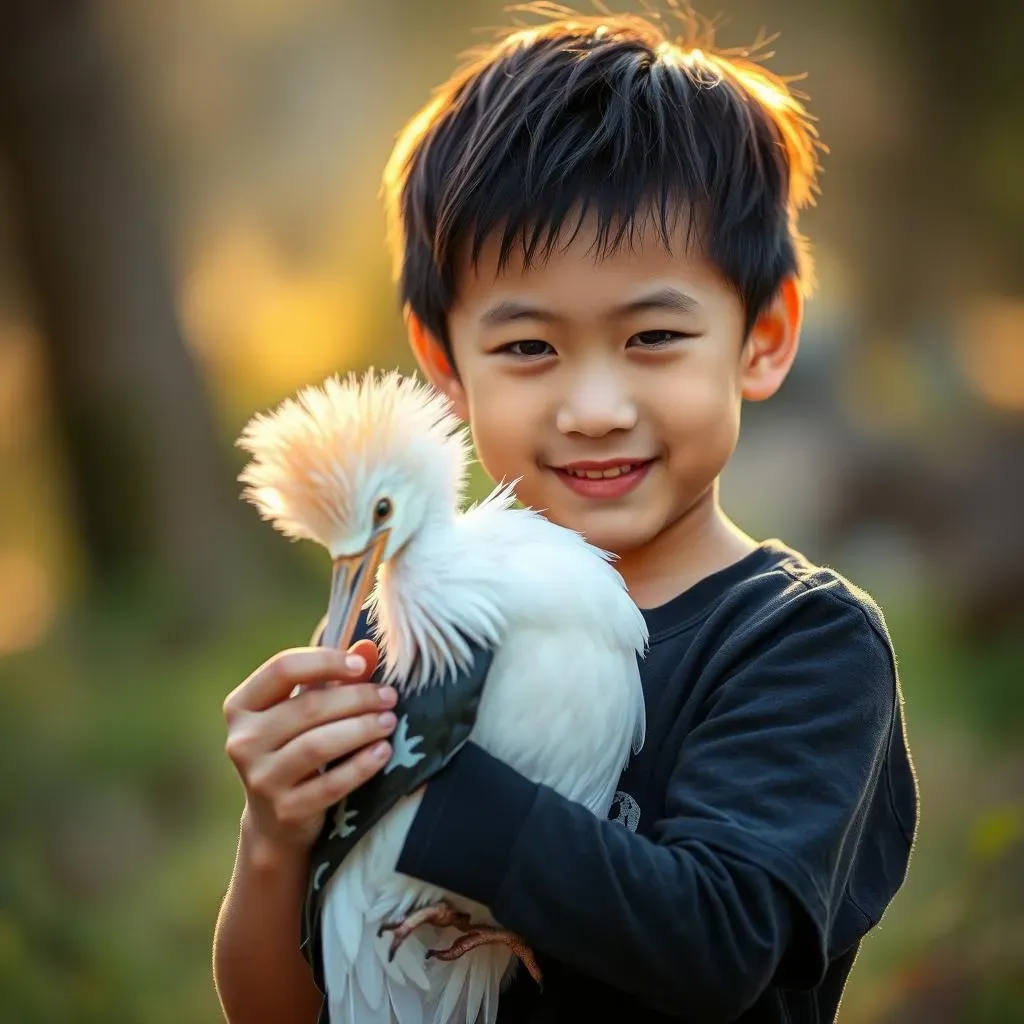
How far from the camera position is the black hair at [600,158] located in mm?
1624

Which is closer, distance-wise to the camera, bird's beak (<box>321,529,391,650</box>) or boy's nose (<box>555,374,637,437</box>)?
bird's beak (<box>321,529,391,650</box>)

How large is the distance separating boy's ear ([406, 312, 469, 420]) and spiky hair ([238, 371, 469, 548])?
36cm

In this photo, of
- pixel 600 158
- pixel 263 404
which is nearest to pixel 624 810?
pixel 600 158

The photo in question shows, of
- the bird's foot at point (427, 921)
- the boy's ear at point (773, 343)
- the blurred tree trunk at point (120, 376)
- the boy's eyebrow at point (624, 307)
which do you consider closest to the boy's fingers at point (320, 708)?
the bird's foot at point (427, 921)

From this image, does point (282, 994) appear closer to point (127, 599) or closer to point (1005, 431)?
point (127, 599)

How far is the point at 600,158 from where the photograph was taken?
5.40 ft

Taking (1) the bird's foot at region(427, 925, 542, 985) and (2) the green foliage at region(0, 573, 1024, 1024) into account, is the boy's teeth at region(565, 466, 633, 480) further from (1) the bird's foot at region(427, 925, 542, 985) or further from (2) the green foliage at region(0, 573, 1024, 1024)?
(2) the green foliage at region(0, 573, 1024, 1024)

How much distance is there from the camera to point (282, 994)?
167 centimetres

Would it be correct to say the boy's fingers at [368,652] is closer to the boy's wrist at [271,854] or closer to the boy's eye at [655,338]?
the boy's wrist at [271,854]

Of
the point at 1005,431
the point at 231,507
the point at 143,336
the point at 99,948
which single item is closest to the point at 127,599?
the point at 231,507

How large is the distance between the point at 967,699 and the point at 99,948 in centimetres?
322

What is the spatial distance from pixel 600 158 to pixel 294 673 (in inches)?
29.2

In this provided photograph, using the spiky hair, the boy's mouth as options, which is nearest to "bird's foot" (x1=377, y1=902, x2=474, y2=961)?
the spiky hair

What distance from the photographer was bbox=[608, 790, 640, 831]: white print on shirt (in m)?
1.52
